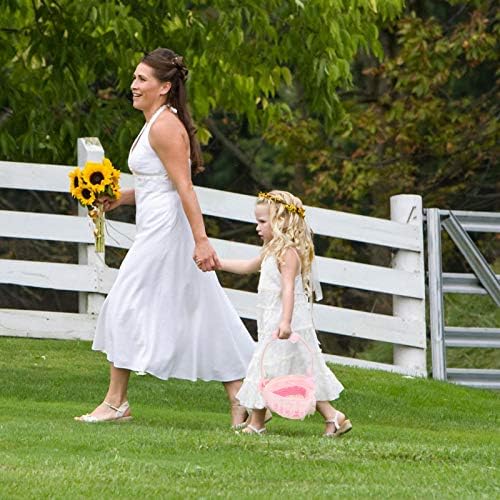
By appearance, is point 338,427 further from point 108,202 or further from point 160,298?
point 108,202

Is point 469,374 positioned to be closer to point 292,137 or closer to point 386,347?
point 386,347

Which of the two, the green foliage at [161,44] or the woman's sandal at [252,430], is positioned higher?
A: the green foliage at [161,44]

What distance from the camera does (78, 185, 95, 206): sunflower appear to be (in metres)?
8.60

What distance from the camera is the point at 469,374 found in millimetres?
12891

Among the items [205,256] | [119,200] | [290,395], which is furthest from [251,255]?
[290,395]

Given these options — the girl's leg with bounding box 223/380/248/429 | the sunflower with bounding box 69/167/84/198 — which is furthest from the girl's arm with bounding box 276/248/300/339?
the sunflower with bounding box 69/167/84/198

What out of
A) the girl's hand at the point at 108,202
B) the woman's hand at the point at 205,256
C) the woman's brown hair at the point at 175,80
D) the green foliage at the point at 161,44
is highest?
the green foliage at the point at 161,44

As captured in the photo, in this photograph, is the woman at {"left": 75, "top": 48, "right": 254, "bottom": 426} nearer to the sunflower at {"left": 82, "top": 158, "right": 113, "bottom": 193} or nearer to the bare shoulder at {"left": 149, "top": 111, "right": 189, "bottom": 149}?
the bare shoulder at {"left": 149, "top": 111, "right": 189, "bottom": 149}

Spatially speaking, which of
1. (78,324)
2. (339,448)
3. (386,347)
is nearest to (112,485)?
(339,448)

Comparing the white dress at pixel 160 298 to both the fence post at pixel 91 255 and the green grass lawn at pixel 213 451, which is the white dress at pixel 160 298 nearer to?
the green grass lawn at pixel 213 451

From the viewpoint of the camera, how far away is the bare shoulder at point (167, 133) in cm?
828

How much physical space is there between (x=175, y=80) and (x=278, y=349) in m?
1.57

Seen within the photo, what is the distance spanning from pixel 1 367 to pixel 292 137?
34.7 ft

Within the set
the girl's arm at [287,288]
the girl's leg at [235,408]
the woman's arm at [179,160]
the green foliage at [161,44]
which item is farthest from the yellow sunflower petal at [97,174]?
the green foliage at [161,44]
